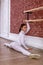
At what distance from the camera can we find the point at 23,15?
4742 mm

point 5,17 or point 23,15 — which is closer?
point 23,15

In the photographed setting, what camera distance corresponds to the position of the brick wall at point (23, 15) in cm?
390

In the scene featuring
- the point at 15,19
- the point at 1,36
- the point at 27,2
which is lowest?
the point at 1,36

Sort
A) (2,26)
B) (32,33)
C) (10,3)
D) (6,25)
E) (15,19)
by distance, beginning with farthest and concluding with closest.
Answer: (2,26), (6,25), (10,3), (15,19), (32,33)

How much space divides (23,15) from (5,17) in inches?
79.7

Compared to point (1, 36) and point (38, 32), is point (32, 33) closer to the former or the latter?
point (38, 32)

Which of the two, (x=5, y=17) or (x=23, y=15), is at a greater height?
(x=23, y=15)

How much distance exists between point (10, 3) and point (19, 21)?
1236mm

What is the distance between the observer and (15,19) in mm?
5453

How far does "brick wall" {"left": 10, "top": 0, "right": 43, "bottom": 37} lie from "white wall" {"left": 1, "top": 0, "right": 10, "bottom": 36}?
21.0 inches

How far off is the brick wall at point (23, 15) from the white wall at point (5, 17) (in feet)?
1.75

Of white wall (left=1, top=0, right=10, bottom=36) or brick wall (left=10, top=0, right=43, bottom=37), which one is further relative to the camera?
white wall (left=1, top=0, right=10, bottom=36)

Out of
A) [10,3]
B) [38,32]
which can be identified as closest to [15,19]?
[10,3]

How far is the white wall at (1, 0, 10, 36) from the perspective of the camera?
6309 millimetres
